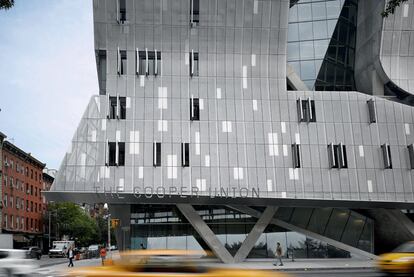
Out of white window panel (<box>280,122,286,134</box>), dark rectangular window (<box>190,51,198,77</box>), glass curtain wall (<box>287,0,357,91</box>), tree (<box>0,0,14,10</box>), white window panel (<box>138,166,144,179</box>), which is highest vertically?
glass curtain wall (<box>287,0,357,91</box>)

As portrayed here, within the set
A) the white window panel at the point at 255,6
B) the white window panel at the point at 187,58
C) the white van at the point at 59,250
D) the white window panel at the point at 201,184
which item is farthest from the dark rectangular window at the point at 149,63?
the white van at the point at 59,250

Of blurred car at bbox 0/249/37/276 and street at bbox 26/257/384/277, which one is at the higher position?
blurred car at bbox 0/249/37/276

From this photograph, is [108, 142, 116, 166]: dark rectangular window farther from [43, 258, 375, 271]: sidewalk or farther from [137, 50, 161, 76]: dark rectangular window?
[43, 258, 375, 271]: sidewalk

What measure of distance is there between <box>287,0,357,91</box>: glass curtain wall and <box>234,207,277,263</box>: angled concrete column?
12.9 m

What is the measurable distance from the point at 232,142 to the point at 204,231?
7263mm

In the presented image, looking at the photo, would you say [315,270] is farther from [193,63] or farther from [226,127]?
[193,63]

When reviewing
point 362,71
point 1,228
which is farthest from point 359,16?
point 1,228

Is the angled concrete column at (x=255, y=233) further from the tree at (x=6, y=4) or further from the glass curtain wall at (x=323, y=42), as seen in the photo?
the tree at (x=6, y=4)

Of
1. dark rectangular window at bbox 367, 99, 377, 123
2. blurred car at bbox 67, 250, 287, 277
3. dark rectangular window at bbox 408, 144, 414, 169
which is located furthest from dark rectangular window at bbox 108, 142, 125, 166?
blurred car at bbox 67, 250, 287, 277

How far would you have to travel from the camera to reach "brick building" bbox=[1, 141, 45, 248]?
66.4 metres

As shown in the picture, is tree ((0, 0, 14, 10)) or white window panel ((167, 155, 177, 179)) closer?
tree ((0, 0, 14, 10))

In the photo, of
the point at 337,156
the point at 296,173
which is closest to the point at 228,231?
the point at 296,173

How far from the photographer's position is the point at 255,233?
36781 millimetres

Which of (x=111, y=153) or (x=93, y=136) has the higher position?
(x=93, y=136)
